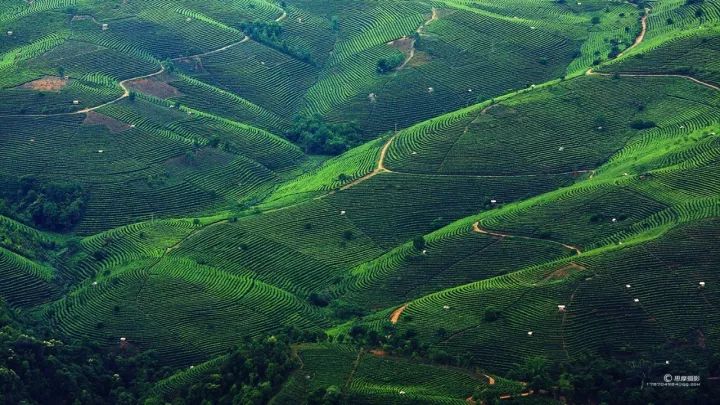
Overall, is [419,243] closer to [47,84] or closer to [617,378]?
[617,378]

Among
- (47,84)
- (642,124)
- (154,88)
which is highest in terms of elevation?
(642,124)

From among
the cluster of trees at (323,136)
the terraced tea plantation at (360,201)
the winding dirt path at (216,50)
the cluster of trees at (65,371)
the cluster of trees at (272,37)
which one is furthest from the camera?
the cluster of trees at (272,37)

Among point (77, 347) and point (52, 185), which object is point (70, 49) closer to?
point (52, 185)

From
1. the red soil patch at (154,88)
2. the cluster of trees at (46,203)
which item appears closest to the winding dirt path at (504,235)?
the cluster of trees at (46,203)

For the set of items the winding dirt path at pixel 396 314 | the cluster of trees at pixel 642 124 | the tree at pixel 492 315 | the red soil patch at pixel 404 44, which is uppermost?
the cluster of trees at pixel 642 124

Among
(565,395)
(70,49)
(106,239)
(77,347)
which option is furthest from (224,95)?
(565,395)

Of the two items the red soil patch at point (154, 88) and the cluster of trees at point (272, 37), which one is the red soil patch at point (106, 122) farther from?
the cluster of trees at point (272, 37)

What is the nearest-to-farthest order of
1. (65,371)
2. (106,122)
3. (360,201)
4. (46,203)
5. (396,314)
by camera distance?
1. (65,371)
2. (396,314)
3. (360,201)
4. (46,203)
5. (106,122)

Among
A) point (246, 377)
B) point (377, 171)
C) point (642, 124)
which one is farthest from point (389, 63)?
point (246, 377)
